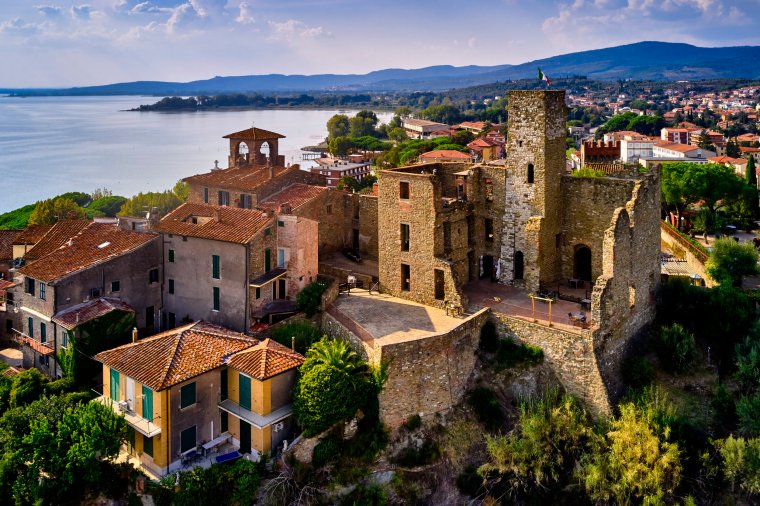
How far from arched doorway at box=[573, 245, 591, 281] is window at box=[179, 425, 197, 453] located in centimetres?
1664

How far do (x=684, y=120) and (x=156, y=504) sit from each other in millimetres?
165614

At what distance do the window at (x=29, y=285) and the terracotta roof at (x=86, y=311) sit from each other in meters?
1.81

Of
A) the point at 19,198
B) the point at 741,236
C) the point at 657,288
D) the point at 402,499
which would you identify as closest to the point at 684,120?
the point at 741,236

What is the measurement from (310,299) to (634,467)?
43.5 ft

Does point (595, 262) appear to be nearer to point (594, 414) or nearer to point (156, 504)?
point (594, 414)

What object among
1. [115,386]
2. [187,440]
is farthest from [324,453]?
[115,386]

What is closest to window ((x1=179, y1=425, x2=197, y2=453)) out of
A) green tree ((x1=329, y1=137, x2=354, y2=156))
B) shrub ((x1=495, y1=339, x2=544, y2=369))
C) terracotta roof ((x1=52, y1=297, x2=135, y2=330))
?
terracotta roof ((x1=52, y1=297, x2=135, y2=330))

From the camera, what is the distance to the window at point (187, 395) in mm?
23094

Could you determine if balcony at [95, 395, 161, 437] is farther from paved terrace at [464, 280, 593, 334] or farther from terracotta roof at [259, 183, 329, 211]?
paved terrace at [464, 280, 593, 334]

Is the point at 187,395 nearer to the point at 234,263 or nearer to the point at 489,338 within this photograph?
the point at 234,263

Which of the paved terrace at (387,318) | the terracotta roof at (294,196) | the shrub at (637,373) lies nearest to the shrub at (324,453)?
the paved terrace at (387,318)

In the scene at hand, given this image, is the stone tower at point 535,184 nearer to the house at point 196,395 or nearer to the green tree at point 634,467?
the green tree at point 634,467

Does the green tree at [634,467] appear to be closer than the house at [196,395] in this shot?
Yes

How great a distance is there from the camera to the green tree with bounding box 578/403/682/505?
22344 mm
